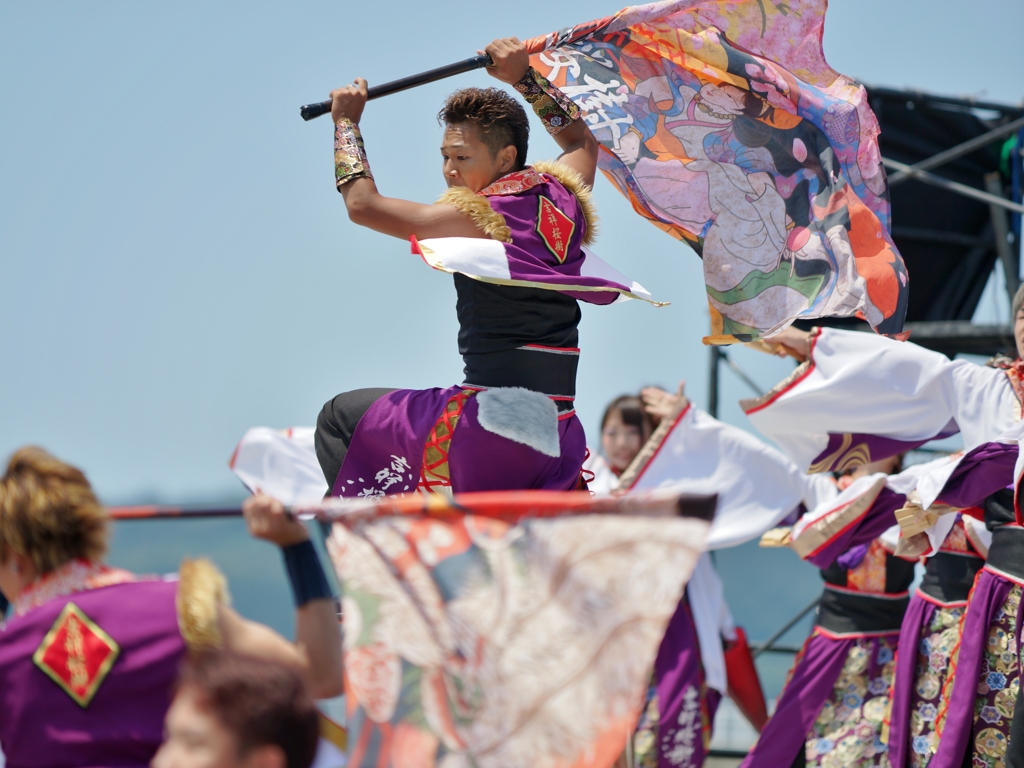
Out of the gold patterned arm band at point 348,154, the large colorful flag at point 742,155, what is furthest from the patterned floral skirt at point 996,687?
the gold patterned arm band at point 348,154

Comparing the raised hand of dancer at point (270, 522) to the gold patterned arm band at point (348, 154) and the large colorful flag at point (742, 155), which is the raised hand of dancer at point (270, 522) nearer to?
the gold patterned arm band at point (348, 154)

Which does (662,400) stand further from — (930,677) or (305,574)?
(305,574)

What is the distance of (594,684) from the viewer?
1.58 meters

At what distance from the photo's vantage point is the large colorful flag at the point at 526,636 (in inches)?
62.0

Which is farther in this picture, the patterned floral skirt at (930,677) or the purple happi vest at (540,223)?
the patterned floral skirt at (930,677)

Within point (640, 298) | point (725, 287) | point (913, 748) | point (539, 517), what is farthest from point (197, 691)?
point (913, 748)

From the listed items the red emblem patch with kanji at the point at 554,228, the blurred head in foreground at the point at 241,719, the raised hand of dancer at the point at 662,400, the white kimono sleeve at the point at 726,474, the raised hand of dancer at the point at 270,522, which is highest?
the red emblem patch with kanji at the point at 554,228

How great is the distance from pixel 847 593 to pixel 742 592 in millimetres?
5964

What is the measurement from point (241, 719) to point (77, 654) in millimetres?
410

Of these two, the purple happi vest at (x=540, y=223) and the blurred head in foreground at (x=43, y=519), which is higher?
the purple happi vest at (x=540, y=223)

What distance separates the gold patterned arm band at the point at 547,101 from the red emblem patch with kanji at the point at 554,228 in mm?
305

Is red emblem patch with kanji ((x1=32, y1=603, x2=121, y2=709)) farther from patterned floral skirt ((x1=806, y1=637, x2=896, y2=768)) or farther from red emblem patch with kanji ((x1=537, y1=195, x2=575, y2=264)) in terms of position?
patterned floral skirt ((x1=806, y1=637, x2=896, y2=768))

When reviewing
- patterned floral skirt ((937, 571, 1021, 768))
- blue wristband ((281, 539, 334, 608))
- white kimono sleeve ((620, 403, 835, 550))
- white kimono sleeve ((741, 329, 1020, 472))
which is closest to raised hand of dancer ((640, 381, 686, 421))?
white kimono sleeve ((620, 403, 835, 550))

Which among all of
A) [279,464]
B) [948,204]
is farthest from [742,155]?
[948,204]
